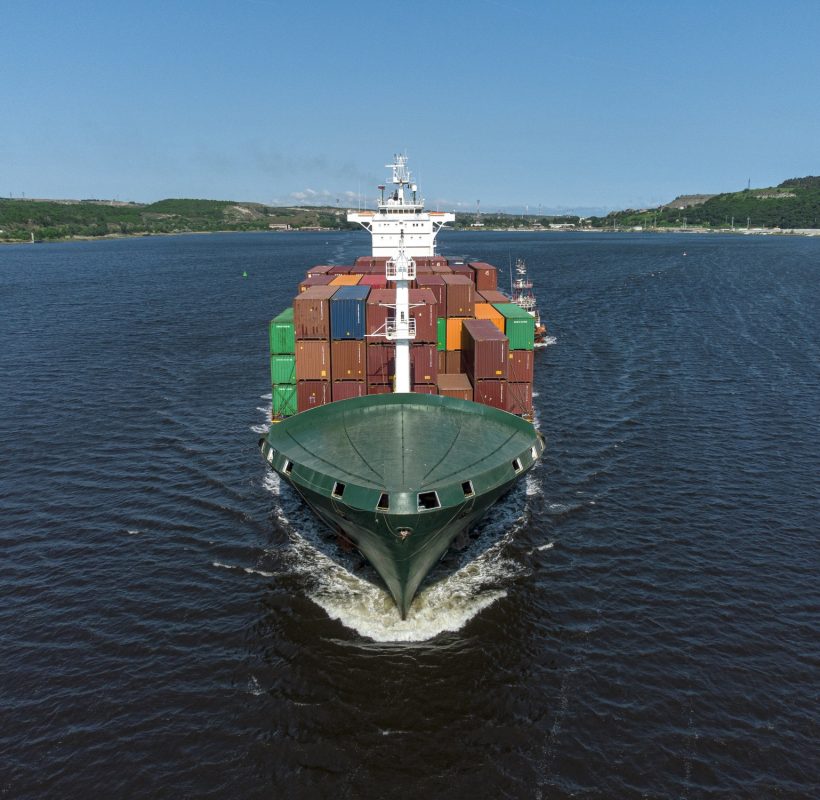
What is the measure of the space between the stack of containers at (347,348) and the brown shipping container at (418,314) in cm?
49

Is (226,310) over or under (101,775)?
over

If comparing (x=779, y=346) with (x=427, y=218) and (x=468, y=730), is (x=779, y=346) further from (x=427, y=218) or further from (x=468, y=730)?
(x=468, y=730)

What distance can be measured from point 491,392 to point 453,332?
6079mm

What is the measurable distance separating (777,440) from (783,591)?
17120mm

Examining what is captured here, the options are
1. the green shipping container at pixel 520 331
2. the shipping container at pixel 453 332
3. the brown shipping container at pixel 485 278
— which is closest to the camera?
the green shipping container at pixel 520 331

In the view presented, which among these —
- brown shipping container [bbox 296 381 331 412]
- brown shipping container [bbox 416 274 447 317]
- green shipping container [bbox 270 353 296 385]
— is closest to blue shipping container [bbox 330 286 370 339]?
brown shipping container [bbox 296 381 331 412]

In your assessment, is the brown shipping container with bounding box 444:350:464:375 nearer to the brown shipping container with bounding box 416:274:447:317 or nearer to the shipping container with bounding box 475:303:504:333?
the brown shipping container with bounding box 416:274:447:317

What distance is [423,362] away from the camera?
29.7 m

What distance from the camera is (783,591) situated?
23.5 meters

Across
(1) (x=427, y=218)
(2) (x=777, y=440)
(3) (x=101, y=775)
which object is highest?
(1) (x=427, y=218)

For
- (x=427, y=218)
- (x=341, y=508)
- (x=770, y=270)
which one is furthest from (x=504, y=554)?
(x=770, y=270)

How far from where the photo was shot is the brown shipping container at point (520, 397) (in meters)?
33.5

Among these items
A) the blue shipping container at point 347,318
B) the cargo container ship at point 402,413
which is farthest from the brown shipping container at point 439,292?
the blue shipping container at point 347,318

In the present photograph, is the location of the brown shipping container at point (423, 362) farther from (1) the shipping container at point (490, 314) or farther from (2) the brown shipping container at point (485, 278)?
(2) the brown shipping container at point (485, 278)
